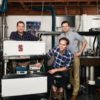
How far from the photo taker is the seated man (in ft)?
13.2

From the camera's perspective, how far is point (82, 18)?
20.7 ft

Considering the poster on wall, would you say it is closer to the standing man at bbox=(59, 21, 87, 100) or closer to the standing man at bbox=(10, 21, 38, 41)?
the standing man at bbox=(59, 21, 87, 100)

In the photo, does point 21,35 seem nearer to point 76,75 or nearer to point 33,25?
point 76,75

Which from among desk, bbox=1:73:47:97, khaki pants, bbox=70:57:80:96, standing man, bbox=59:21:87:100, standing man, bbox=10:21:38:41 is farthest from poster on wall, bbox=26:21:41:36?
desk, bbox=1:73:47:97

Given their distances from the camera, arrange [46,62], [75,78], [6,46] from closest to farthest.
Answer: [6,46], [46,62], [75,78]

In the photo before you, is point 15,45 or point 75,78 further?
point 75,78

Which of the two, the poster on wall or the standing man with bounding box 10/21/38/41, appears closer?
the standing man with bounding box 10/21/38/41

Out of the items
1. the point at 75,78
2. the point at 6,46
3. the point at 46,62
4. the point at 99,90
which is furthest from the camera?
the point at 99,90

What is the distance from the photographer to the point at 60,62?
4094 mm

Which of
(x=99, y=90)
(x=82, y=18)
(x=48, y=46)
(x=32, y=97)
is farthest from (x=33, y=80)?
(x=82, y=18)

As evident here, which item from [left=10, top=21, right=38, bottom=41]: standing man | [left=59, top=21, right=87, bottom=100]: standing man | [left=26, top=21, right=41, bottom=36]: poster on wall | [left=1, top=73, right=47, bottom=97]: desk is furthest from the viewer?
[left=26, top=21, right=41, bottom=36]: poster on wall

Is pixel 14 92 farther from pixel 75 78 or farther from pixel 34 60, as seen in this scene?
pixel 75 78

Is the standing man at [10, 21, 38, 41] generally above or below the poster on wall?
below

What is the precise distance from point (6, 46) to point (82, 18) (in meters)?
3.01
